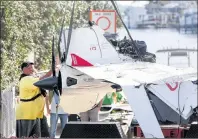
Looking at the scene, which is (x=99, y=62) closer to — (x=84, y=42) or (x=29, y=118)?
(x=84, y=42)

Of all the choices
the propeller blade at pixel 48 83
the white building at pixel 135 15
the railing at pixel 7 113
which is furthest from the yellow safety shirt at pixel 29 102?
the white building at pixel 135 15

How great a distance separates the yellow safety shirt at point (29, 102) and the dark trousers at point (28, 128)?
0.07 m

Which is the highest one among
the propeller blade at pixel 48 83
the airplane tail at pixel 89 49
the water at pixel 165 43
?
the airplane tail at pixel 89 49

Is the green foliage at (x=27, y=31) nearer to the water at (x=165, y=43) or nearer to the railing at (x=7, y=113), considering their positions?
the railing at (x=7, y=113)

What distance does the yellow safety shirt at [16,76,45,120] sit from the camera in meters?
10.2

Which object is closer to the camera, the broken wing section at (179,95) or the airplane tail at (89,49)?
the broken wing section at (179,95)

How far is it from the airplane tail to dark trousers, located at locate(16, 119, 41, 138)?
3.76 feet

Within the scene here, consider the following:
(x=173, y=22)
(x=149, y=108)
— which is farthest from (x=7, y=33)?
(x=173, y=22)

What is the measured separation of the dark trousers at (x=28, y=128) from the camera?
1033cm

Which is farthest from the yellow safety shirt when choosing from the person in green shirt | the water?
the water

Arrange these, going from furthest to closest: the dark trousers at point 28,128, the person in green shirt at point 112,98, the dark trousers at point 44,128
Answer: the person in green shirt at point 112,98 → the dark trousers at point 44,128 → the dark trousers at point 28,128

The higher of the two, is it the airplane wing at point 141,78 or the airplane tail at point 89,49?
the airplane tail at point 89,49

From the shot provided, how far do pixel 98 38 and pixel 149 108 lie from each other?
7.50 ft

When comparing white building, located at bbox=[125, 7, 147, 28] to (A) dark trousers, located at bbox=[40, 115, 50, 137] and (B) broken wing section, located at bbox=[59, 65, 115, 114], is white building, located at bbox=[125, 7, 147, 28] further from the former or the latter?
(B) broken wing section, located at bbox=[59, 65, 115, 114]
